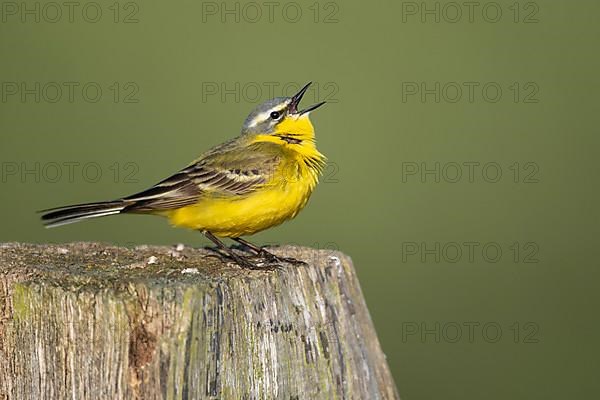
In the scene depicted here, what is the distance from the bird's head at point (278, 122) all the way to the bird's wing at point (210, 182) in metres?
0.55

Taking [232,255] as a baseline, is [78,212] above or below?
above

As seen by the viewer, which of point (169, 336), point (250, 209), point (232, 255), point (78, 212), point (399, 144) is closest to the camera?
point (169, 336)

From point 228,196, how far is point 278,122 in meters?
1.17

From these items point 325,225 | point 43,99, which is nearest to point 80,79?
point 43,99

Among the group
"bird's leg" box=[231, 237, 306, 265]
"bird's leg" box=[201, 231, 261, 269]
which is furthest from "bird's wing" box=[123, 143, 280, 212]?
"bird's leg" box=[231, 237, 306, 265]

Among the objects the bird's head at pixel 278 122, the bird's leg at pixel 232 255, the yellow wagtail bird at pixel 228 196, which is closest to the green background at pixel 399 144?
the bird's head at pixel 278 122

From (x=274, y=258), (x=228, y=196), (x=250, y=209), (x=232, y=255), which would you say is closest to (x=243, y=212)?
(x=250, y=209)

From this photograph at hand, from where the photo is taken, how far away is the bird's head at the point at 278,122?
7355 mm

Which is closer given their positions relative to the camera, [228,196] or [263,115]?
[228,196]

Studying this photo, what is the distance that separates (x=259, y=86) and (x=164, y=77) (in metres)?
1.52

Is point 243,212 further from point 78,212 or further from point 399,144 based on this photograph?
point 399,144

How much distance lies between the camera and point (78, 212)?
6.20 m

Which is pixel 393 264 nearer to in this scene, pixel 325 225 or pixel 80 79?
pixel 325 225

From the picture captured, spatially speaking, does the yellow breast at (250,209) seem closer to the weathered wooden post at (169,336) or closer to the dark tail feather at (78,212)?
the dark tail feather at (78,212)
